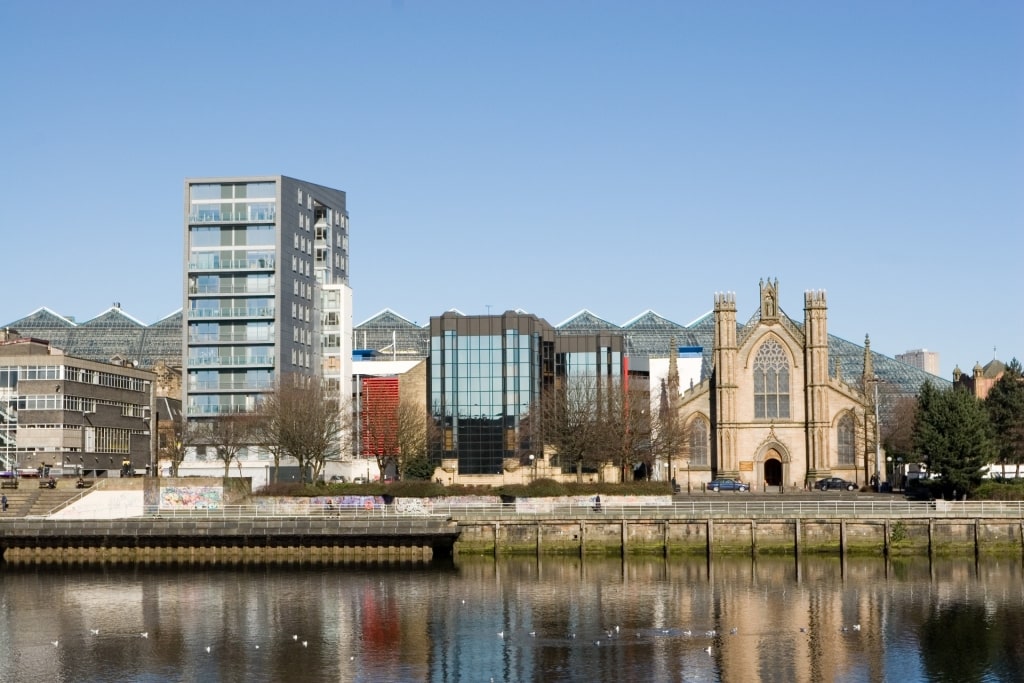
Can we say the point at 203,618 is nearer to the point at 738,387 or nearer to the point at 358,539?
the point at 358,539

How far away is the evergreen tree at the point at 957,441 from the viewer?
105 metres

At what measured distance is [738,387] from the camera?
13738 centimetres

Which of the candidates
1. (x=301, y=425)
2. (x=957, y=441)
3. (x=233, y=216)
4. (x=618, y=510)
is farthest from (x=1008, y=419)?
(x=233, y=216)

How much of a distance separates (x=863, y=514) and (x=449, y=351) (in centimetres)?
5416

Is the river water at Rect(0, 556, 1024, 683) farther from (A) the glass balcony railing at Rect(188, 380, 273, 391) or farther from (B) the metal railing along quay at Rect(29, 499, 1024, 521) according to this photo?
(A) the glass balcony railing at Rect(188, 380, 273, 391)

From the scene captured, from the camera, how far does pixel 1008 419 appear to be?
122m

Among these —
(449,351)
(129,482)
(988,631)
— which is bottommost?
(988,631)

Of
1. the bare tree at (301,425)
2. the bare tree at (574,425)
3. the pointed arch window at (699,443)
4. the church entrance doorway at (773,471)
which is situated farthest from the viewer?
the pointed arch window at (699,443)

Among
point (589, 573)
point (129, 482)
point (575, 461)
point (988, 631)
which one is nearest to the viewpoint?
point (988, 631)

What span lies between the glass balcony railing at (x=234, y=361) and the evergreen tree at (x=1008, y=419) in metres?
66.7

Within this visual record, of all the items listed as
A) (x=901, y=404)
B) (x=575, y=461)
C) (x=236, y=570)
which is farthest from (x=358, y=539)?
(x=901, y=404)

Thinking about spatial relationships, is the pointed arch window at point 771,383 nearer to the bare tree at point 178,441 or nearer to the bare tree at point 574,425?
the bare tree at point 574,425

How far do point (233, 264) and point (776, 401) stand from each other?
5511 cm

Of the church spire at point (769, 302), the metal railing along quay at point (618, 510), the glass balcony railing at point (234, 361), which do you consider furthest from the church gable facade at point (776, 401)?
the glass balcony railing at point (234, 361)
